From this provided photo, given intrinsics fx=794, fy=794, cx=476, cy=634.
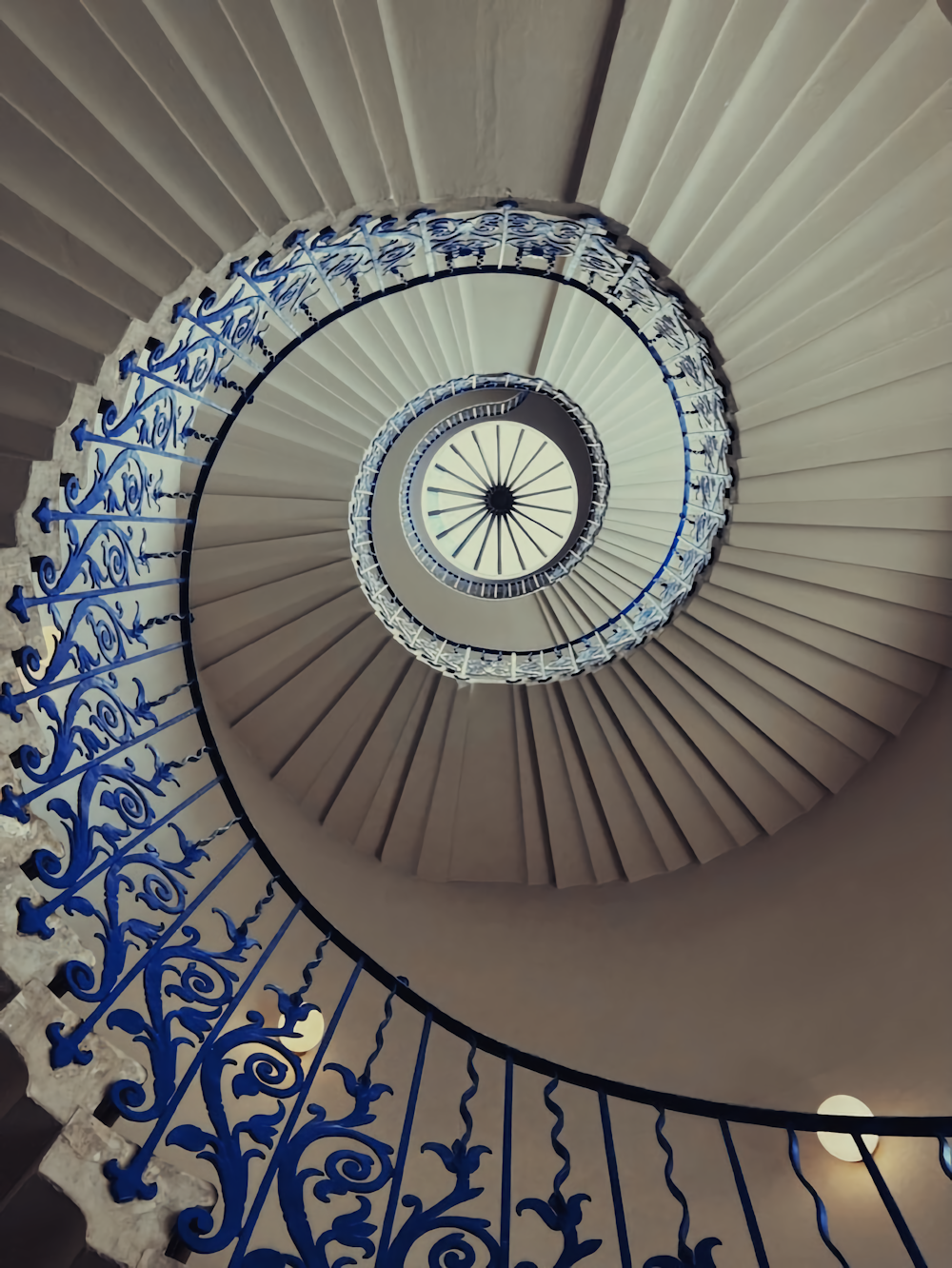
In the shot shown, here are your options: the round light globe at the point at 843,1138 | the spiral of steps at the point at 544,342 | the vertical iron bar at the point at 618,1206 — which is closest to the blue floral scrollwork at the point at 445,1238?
the vertical iron bar at the point at 618,1206

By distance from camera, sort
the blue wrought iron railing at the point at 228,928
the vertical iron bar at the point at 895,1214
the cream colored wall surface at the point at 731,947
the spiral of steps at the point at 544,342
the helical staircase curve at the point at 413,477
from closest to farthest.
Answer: the vertical iron bar at the point at 895,1214
the blue wrought iron railing at the point at 228,928
the helical staircase curve at the point at 413,477
the spiral of steps at the point at 544,342
the cream colored wall surface at the point at 731,947

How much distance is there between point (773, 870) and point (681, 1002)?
1.37 metres

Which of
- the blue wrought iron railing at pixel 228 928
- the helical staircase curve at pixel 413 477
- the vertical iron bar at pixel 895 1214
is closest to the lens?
the vertical iron bar at pixel 895 1214

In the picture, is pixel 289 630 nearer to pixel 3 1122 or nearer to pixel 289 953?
pixel 289 953

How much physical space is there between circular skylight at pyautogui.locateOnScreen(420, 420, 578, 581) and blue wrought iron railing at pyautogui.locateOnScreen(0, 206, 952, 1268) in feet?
18.6

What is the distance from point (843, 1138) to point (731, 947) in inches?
63.4

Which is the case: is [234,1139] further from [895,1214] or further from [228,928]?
[895,1214]

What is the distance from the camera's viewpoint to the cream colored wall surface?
19.0 ft

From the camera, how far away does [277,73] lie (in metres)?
3.48

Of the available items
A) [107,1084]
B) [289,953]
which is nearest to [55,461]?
[107,1084]

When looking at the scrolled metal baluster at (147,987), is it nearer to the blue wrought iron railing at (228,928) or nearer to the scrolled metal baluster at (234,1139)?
the blue wrought iron railing at (228,928)

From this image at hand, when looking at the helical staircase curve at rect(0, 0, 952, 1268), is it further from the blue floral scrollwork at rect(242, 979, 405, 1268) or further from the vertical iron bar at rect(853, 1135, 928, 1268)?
the vertical iron bar at rect(853, 1135, 928, 1268)

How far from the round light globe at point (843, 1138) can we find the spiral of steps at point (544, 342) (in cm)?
208

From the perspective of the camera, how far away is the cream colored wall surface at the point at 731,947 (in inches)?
229
